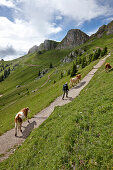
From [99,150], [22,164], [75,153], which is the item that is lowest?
[22,164]

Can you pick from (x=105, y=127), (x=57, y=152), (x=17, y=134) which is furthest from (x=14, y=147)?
(x=105, y=127)

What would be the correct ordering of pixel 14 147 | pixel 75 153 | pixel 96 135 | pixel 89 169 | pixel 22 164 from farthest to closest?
pixel 14 147 < pixel 22 164 < pixel 96 135 < pixel 75 153 < pixel 89 169

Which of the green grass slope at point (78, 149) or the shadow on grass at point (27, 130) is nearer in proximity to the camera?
the green grass slope at point (78, 149)

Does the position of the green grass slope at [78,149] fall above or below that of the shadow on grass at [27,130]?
above

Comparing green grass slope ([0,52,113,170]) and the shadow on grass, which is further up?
green grass slope ([0,52,113,170])

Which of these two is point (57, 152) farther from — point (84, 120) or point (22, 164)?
point (22, 164)

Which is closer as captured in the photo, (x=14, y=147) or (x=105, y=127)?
(x=105, y=127)

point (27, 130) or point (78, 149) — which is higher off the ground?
point (78, 149)

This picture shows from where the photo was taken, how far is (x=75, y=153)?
257 inches

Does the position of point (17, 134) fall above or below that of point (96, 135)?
below

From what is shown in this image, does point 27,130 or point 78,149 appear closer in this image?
point 78,149

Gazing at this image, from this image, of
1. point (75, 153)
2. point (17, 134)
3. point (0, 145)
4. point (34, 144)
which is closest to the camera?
point (75, 153)

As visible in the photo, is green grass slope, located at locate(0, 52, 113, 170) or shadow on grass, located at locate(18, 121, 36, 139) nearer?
green grass slope, located at locate(0, 52, 113, 170)

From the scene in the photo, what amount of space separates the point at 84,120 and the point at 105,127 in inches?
82.2
